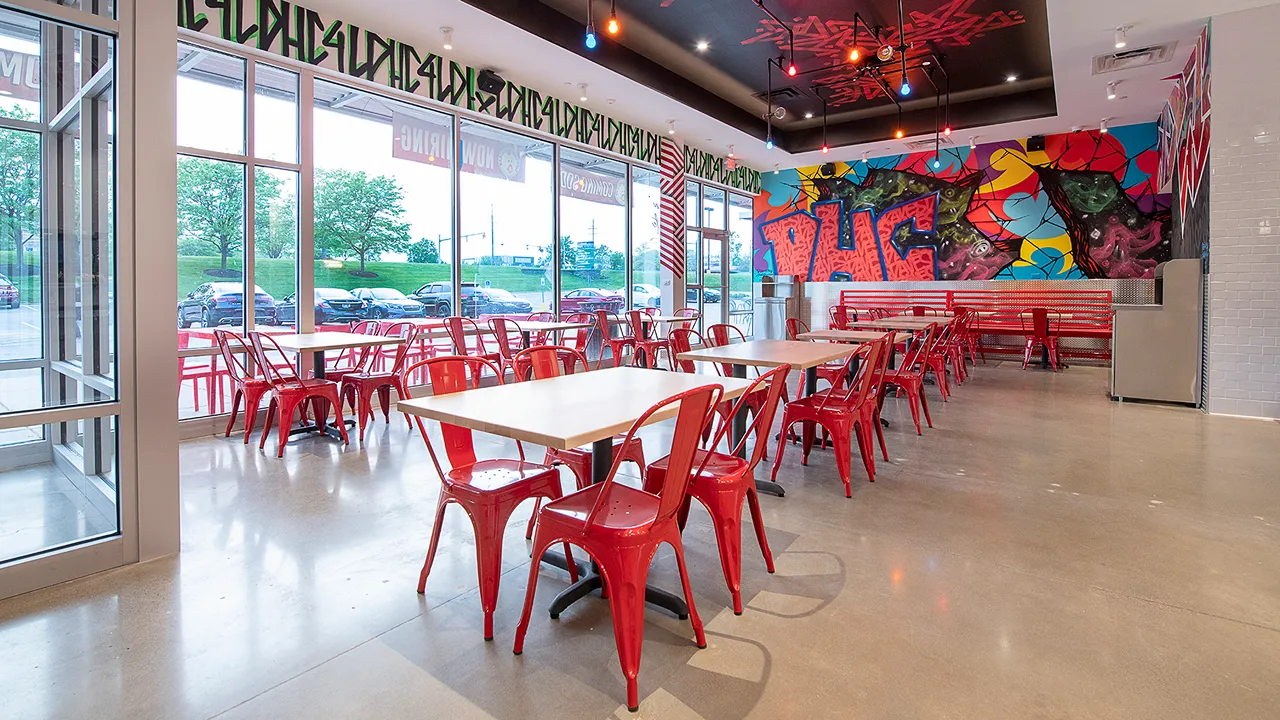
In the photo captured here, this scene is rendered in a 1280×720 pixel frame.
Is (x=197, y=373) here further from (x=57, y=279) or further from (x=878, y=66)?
(x=878, y=66)

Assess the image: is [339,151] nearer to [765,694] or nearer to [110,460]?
[110,460]

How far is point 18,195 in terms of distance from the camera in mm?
3047

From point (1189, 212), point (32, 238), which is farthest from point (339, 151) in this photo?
point (1189, 212)

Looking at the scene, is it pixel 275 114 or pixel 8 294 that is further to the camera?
pixel 275 114

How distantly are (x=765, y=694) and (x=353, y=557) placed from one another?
Answer: 200 cm

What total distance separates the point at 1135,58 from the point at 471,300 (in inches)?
319

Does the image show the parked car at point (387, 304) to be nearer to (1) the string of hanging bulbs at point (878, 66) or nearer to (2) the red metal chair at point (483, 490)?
(2) the red metal chair at point (483, 490)

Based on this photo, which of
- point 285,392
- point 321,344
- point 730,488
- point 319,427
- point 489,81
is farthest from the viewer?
point 489,81

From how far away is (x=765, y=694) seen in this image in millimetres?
2059

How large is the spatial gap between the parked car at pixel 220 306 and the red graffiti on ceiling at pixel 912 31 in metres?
5.92

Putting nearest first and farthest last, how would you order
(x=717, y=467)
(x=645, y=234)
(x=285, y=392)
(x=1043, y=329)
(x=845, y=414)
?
(x=717, y=467) < (x=845, y=414) < (x=285, y=392) < (x=1043, y=329) < (x=645, y=234)

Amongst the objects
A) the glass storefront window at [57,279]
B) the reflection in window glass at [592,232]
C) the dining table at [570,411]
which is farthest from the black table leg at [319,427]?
the reflection in window glass at [592,232]

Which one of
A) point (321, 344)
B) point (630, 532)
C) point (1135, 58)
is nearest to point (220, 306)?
point (321, 344)

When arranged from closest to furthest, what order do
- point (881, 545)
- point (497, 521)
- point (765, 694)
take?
point (765, 694), point (497, 521), point (881, 545)
